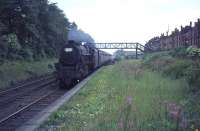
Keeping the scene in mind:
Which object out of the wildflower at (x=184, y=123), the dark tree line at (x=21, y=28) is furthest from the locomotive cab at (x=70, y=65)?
the wildflower at (x=184, y=123)

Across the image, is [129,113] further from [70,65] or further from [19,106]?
[70,65]

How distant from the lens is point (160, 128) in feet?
31.2

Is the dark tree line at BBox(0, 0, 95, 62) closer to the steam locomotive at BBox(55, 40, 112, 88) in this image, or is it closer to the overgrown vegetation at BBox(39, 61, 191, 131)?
the steam locomotive at BBox(55, 40, 112, 88)

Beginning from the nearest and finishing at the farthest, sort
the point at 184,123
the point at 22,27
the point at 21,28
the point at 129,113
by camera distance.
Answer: the point at 184,123 < the point at 129,113 < the point at 22,27 < the point at 21,28

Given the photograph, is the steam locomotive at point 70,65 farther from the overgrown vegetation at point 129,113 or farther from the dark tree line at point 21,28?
the dark tree line at point 21,28

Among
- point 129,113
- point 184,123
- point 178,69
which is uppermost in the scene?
point 178,69

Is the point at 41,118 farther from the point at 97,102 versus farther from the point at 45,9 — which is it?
the point at 45,9

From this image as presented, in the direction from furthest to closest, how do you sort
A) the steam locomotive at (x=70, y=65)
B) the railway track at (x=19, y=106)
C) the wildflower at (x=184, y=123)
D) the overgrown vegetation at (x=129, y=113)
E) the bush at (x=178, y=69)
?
the steam locomotive at (x=70, y=65) < the bush at (x=178, y=69) < the railway track at (x=19, y=106) < the overgrown vegetation at (x=129, y=113) < the wildflower at (x=184, y=123)

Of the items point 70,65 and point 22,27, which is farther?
point 22,27

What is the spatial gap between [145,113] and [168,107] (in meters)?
1.22

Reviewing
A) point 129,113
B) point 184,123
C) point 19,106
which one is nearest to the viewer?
point 184,123

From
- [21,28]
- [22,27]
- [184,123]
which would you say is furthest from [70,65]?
[184,123]

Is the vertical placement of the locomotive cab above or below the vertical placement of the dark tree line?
below

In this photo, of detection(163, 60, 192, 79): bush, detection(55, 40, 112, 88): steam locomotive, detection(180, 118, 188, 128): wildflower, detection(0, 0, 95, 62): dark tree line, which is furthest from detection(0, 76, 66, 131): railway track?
detection(0, 0, 95, 62): dark tree line
